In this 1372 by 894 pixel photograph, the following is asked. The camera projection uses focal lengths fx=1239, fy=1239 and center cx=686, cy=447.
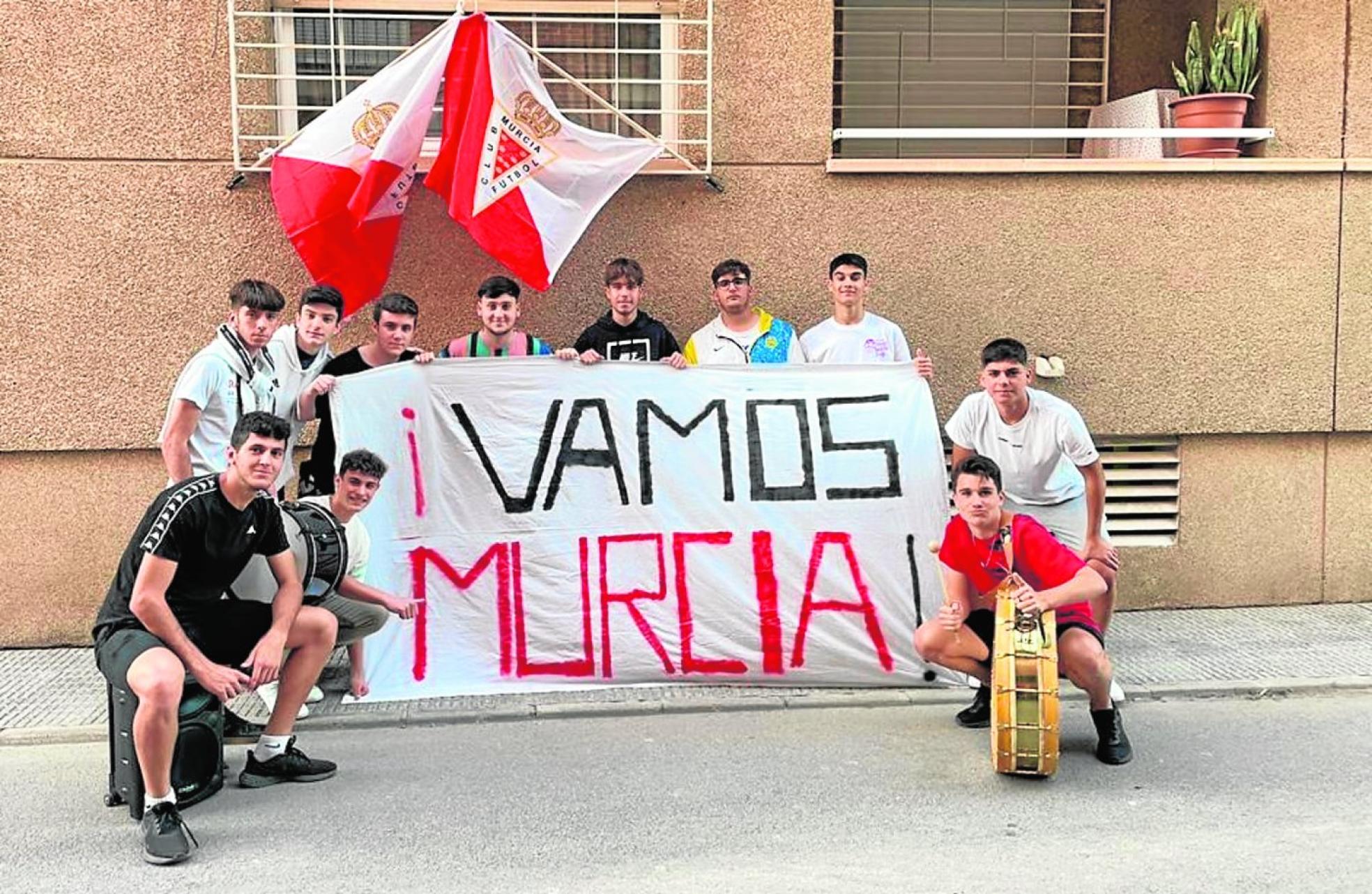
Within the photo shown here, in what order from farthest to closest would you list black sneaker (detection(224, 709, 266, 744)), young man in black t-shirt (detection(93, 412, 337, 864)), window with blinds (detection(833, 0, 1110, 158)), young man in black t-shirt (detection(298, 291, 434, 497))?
1. window with blinds (detection(833, 0, 1110, 158))
2. young man in black t-shirt (detection(298, 291, 434, 497))
3. black sneaker (detection(224, 709, 266, 744))
4. young man in black t-shirt (detection(93, 412, 337, 864))

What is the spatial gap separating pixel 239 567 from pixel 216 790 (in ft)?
2.74

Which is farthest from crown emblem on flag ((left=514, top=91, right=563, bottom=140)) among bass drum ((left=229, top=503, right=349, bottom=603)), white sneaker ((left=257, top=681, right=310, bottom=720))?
white sneaker ((left=257, top=681, right=310, bottom=720))

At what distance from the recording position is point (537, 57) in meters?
6.43

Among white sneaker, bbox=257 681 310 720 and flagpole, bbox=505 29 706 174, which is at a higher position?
flagpole, bbox=505 29 706 174

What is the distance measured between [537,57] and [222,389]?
2.48m

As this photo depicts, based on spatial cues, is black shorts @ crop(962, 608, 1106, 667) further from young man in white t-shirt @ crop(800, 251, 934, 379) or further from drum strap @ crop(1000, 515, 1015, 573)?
young man in white t-shirt @ crop(800, 251, 934, 379)

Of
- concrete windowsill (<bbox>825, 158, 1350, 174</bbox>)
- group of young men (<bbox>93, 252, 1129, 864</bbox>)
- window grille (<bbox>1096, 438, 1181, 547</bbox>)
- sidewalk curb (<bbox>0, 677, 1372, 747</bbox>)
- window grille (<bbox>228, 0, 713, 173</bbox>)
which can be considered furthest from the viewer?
window grille (<bbox>1096, 438, 1181, 547</bbox>)

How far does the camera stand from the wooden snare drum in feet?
14.7

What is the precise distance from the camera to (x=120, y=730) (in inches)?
165

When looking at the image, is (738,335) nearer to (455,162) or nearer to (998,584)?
(455,162)

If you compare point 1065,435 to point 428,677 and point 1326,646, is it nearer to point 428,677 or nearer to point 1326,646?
point 1326,646

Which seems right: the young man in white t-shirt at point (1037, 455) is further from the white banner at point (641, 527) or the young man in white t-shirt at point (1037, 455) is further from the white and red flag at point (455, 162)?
the white and red flag at point (455, 162)

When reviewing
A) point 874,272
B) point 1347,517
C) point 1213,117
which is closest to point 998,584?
point 874,272

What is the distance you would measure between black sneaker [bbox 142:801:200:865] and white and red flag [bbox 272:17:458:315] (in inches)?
113
